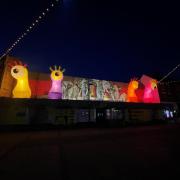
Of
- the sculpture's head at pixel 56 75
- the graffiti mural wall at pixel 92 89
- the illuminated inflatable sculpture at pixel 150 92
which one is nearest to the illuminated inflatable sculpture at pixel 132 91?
the graffiti mural wall at pixel 92 89

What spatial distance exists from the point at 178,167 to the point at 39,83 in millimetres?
13451

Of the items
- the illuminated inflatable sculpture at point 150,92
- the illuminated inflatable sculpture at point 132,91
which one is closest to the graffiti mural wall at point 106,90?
the illuminated inflatable sculpture at point 132,91

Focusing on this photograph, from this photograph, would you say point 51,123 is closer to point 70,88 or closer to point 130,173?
point 70,88

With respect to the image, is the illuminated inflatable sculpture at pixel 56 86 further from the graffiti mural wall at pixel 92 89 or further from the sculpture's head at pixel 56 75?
the graffiti mural wall at pixel 92 89

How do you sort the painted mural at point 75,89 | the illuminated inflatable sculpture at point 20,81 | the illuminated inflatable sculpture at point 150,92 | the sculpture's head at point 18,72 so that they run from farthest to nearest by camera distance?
the illuminated inflatable sculpture at point 150,92
the painted mural at point 75,89
the sculpture's head at point 18,72
the illuminated inflatable sculpture at point 20,81

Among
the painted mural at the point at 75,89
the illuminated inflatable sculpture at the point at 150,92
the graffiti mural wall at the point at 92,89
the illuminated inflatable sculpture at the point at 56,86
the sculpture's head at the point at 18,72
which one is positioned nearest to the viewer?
the sculpture's head at the point at 18,72

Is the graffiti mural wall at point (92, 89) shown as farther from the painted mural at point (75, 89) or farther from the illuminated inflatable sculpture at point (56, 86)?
the illuminated inflatable sculpture at point (56, 86)

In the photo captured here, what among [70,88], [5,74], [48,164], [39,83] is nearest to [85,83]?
[70,88]

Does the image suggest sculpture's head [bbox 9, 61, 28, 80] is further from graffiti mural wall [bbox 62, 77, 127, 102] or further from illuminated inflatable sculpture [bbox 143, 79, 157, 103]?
illuminated inflatable sculpture [bbox 143, 79, 157, 103]

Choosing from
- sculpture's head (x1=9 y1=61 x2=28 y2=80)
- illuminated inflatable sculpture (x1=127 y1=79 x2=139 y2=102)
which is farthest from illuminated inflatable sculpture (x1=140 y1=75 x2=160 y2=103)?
sculpture's head (x1=9 y1=61 x2=28 y2=80)

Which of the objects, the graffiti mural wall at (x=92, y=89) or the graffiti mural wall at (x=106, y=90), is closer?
the graffiti mural wall at (x=92, y=89)

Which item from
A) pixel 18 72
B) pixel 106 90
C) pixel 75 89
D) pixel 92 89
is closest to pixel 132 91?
pixel 106 90

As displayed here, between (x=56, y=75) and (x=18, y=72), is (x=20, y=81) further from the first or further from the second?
(x=56, y=75)

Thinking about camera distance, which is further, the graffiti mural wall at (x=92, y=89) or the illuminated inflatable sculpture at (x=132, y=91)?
the illuminated inflatable sculpture at (x=132, y=91)
